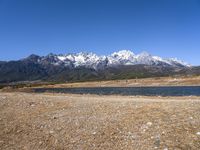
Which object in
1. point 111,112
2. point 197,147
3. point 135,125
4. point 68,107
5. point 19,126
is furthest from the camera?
point 68,107

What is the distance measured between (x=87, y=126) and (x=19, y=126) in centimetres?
372

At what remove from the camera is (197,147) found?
1130 centimetres

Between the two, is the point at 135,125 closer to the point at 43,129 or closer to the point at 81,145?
the point at 81,145

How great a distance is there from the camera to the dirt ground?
39.8 feet

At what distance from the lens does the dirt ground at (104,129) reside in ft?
39.8

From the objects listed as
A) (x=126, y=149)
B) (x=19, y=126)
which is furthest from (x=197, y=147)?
(x=19, y=126)

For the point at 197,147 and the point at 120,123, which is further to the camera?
the point at 120,123

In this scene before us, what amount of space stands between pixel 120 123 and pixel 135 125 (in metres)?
0.86

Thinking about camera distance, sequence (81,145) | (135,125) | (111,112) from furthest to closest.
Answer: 1. (111,112)
2. (135,125)
3. (81,145)

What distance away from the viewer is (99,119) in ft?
51.9

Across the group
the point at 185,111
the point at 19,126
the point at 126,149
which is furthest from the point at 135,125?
the point at 19,126

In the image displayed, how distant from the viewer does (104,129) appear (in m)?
13.9

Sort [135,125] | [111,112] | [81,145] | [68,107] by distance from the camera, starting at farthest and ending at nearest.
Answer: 1. [68,107]
2. [111,112]
3. [135,125]
4. [81,145]

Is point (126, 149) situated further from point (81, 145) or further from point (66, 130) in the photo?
point (66, 130)
